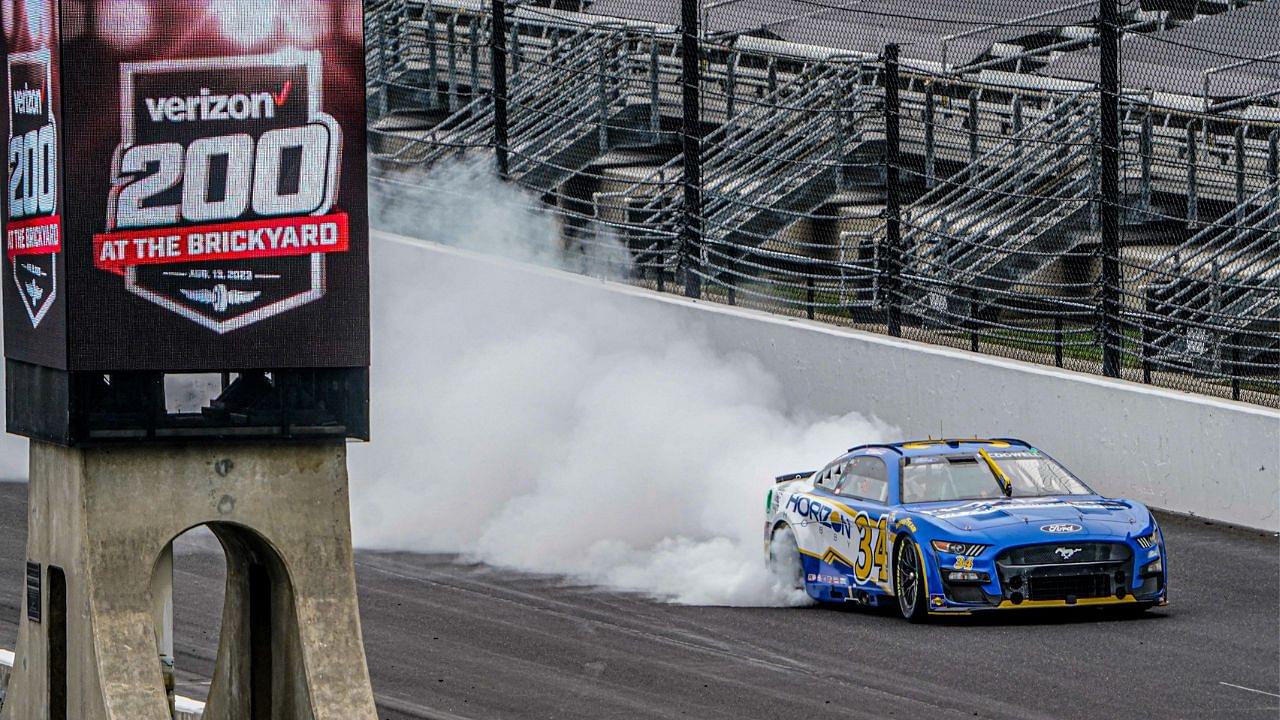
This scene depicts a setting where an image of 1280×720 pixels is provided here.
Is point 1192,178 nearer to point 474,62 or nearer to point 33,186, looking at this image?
point 33,186

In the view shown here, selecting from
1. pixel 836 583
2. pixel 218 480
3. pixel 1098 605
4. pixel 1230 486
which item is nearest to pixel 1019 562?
pixel 1098 605

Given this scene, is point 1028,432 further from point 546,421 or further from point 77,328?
point 77,328

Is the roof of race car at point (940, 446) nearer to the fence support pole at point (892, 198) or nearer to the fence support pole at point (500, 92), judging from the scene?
the fence support pole at point (892, 198)

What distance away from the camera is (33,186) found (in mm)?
10820

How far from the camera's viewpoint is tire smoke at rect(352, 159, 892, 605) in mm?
17562

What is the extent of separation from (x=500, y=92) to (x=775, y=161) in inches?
166

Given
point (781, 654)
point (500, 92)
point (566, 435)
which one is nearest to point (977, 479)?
point (781, 654)

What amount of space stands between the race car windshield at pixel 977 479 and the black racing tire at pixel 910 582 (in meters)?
0.50

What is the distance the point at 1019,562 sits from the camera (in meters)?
13.9

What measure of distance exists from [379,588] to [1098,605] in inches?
202

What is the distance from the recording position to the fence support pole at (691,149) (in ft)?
75.4

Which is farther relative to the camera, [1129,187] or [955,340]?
[955,340]

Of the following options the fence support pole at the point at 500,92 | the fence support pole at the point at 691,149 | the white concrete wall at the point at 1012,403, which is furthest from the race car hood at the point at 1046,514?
the fence support pole at the point at 500,92

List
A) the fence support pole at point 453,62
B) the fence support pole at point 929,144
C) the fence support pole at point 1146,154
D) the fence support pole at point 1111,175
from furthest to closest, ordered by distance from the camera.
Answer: the fence support pole at point 453,62 < the fence support pole at point 929,144 < the fence support pole at point 1146,154 < the fence support pole at point 1111,175
